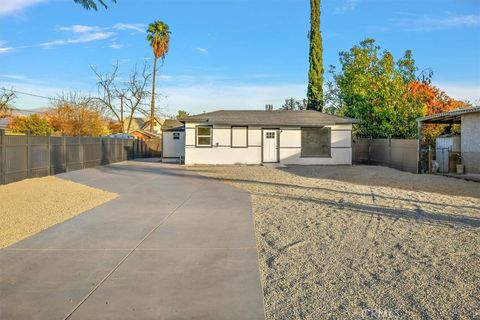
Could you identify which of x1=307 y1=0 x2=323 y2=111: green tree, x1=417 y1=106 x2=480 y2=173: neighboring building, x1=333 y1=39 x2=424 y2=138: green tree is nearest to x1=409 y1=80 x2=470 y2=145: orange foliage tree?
x1=333 y1=39 x2=424 y2=138: green tree

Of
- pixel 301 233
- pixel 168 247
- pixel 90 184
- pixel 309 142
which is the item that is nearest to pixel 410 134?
pixel 309 142

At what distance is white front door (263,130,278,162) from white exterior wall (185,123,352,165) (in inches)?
11.3

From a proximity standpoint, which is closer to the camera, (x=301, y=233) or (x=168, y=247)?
(x=168, y=247)

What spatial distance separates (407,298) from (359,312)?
0.69 metres

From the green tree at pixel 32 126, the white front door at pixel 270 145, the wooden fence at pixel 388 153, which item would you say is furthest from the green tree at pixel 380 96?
the green tree at pixel 32 126

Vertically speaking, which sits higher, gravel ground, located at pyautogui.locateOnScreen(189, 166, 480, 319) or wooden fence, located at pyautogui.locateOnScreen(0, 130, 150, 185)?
wooden fence, located at pyautogui.locateOnScreen(0, 130, 150, 185)

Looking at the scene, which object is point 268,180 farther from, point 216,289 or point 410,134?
point 410,134

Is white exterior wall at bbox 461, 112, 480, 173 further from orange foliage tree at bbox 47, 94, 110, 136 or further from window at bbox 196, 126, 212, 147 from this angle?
orange foliage tree at bbox 47, 94, 110, 136

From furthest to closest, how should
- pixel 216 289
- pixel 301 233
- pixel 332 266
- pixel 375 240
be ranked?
pixel 301 233, pixel 375 240, pixel 332 266, pixel 216 289

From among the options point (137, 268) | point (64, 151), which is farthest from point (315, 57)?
point (137, 268)

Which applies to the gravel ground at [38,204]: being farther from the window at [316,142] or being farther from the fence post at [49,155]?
the window at [316,142]

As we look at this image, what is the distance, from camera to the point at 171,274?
5.08 m

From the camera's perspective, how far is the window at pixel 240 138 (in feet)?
85.8

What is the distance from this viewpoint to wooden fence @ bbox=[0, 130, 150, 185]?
14.4 meters
